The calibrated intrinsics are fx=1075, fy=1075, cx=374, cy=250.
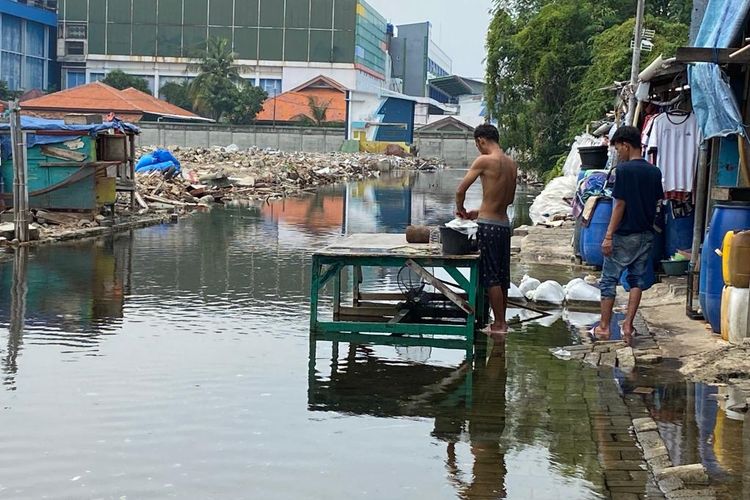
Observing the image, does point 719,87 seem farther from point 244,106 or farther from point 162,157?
point 244,106

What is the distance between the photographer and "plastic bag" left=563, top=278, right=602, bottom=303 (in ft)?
36.6

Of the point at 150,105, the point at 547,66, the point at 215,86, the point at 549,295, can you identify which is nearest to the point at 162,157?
the point at 547,66

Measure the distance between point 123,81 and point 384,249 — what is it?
84128 mm

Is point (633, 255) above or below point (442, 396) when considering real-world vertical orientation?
above

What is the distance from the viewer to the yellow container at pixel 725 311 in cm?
845

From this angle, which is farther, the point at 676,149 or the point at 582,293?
the point at 676,149

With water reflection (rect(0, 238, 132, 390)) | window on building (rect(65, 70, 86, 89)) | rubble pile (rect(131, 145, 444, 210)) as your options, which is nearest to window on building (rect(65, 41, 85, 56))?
window on building (rect(65, 70, 86, 89))

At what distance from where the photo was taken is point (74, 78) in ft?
322

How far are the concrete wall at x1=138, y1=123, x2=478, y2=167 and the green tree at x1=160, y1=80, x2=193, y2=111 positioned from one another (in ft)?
39.7

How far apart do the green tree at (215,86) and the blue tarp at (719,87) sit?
7390 cm

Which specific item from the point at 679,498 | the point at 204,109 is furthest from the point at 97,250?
the point at 204,109

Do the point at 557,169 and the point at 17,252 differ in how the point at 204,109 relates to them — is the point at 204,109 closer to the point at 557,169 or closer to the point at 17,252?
the point at 557,169

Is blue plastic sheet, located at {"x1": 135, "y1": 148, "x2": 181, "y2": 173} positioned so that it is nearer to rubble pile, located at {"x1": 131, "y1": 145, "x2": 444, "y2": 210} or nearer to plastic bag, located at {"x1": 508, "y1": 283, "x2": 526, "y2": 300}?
rubble pile, located at {"x1": 131, "y1": 145, "x2": 444, "y2": 210}

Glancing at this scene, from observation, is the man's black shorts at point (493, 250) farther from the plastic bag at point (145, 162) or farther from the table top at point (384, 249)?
the plastic bag at point (145, 162)
